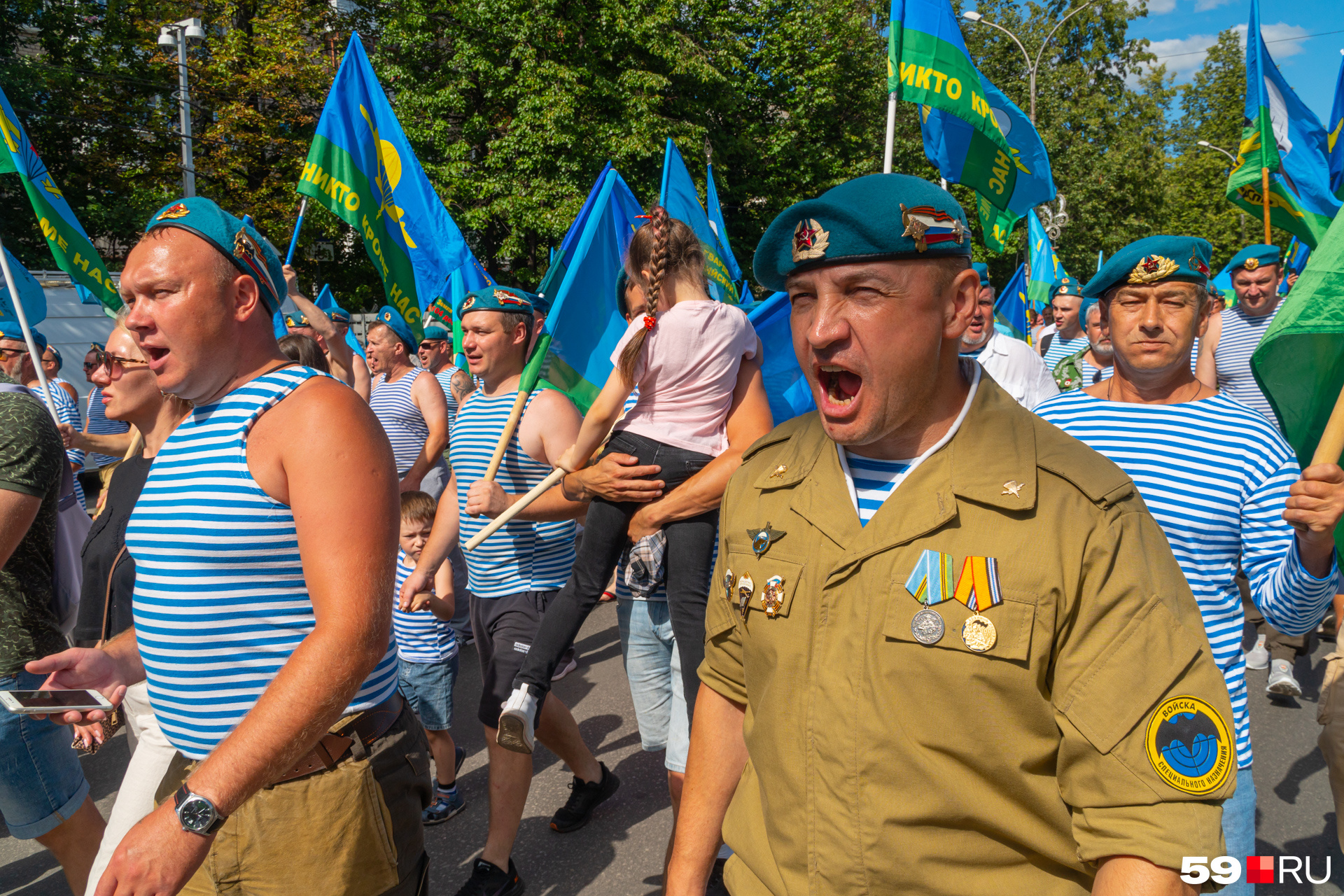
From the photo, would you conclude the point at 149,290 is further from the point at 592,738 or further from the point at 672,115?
the point at 672,115

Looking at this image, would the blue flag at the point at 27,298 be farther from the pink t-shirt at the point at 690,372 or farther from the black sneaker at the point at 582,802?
the pink t-shirt at the point at 690,372

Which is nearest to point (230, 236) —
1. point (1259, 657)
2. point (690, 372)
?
point (690, 372)

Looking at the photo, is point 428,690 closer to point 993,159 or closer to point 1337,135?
point 993,159

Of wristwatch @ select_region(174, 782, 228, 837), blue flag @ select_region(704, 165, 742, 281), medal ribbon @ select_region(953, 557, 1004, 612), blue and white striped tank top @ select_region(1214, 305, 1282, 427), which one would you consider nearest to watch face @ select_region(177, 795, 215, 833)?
wristwatch @ select_region(174, 782, 228, 837)

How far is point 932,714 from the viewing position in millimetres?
1333

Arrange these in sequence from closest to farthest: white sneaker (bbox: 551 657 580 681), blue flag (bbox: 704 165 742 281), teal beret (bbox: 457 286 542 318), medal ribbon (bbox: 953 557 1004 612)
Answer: medal ribbon (bbox: 953 557 1004 612)
teal beret (bbox: 457 286 542 318)
white sneaker (bbox: 551 657 580 681)
blue flag (bbox: 704 165 742 281)

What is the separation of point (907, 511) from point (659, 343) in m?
1.68

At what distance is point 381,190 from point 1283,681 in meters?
6.15

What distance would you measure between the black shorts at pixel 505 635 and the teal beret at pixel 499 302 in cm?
127

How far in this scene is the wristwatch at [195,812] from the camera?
1560 millimetres

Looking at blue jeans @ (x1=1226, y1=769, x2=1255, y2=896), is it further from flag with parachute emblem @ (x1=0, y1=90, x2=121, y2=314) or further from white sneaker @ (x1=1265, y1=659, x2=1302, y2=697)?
flag with parachute emblem @ (x1=0, y1=90, x2=121, y2=314)

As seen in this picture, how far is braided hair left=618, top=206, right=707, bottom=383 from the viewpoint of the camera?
304cm

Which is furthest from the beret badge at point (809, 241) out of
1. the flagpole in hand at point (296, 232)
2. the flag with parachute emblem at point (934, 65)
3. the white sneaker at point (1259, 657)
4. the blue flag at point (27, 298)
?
the blue flag at point (27, 298)

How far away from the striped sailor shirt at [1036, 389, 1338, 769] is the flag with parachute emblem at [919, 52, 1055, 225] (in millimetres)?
3717
